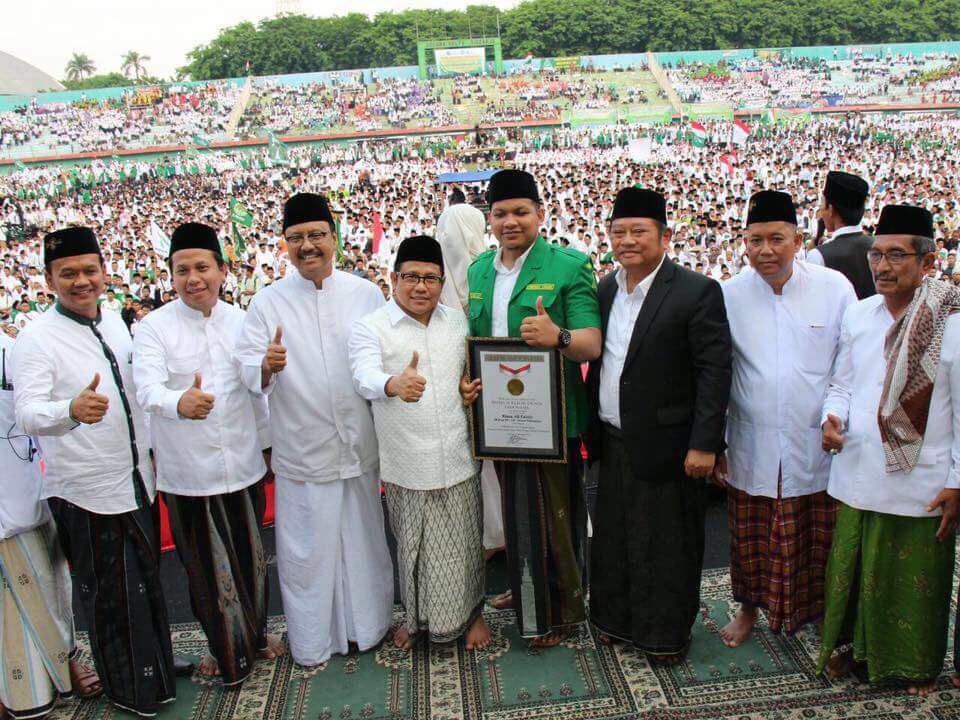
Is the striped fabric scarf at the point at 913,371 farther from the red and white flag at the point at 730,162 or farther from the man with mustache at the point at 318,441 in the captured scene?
the red and white flag at the point at 730,162

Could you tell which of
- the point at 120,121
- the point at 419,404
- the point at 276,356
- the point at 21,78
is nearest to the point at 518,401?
the point at 419,404

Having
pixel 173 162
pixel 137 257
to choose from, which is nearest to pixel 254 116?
A: pixel 173 162

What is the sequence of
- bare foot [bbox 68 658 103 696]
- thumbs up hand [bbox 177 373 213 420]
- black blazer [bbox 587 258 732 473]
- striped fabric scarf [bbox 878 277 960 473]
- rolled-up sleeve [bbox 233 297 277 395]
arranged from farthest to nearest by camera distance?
bare foot [bbox 68 658 103 696] → rolled-up sleeve [bbox 233 297 277 395] → black blazer [bbox 587 258 732 473] → thumbs up hand [bbox 177 373 213 420] → striped fabric scarf [bbox 878 277 960 473]

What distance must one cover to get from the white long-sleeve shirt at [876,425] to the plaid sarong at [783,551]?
0.66 feet

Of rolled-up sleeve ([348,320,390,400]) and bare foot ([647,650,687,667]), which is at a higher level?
rolled-up sleeve ([348,320,390,400])

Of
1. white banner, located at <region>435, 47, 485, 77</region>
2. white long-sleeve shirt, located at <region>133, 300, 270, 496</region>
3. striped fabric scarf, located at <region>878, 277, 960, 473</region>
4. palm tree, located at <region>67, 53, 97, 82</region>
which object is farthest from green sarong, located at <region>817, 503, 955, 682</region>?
palm tree, located at <region>67, 53, 97, 82</region>

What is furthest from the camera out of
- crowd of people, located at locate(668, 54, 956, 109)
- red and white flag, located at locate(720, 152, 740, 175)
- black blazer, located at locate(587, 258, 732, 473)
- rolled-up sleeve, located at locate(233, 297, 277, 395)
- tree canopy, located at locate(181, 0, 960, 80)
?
tree canopy, located at locate(181, 0, 960, 80)

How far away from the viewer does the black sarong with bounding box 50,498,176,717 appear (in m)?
2.31

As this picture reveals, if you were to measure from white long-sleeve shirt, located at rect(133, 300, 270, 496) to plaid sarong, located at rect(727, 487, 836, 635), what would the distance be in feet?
5.59

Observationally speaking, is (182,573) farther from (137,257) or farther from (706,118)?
(706,118)

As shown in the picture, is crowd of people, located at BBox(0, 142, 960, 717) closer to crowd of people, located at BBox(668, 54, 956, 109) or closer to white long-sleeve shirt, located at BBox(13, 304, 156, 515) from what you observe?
white long-sleeve shirt, located at BBox(13, 304, 156, 515)

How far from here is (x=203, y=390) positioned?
2.37 m

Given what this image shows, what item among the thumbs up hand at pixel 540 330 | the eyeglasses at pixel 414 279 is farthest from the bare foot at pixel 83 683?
the thumbs up hand at pixel 540 330

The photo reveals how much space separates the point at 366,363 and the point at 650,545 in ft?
3.66
